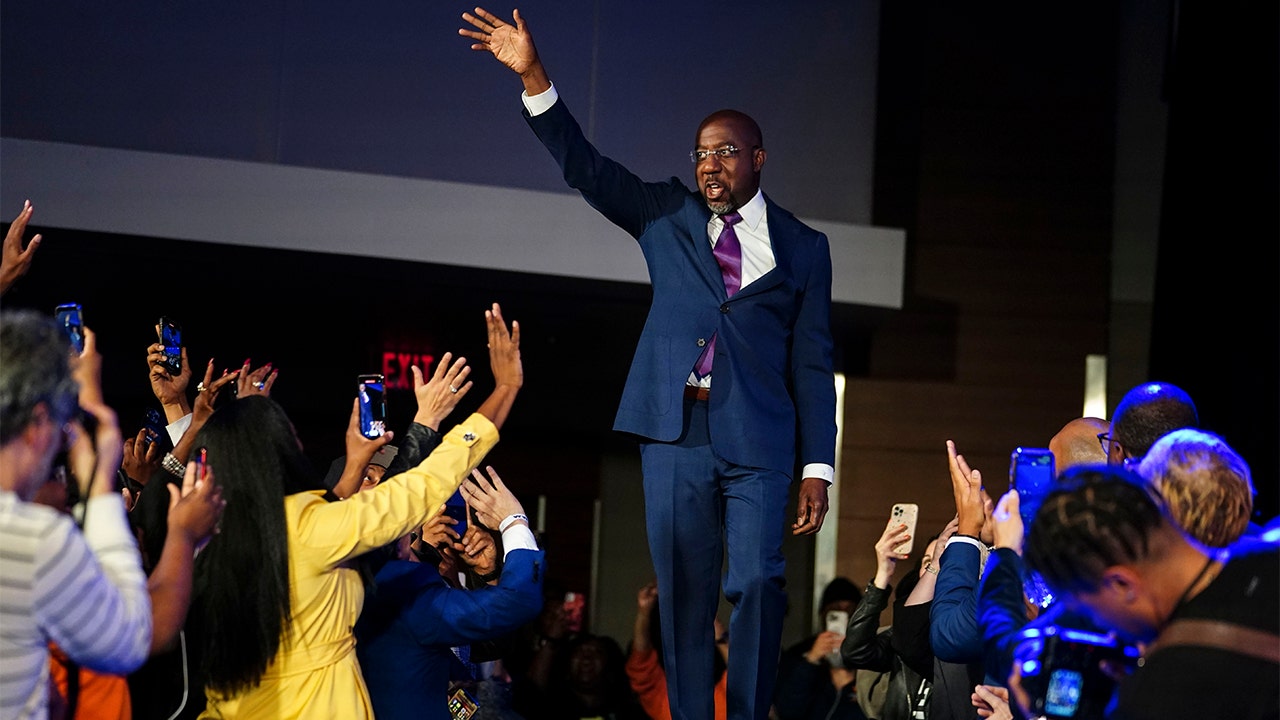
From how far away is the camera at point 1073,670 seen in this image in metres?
1.87

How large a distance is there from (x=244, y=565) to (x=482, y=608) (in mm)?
446

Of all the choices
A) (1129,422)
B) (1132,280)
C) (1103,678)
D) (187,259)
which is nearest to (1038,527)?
(1103,678)

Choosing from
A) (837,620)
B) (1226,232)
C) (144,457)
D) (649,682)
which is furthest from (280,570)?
(1226,232)

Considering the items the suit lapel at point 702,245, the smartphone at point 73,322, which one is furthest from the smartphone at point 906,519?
the smartphone at point 73,322

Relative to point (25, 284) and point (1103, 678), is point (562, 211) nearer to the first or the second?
point (25, 284)

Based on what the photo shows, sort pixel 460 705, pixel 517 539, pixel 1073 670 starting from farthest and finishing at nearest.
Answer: pixel 460 705 → pixel 517 539 → pixel 1073 670

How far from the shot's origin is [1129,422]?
9.20ft

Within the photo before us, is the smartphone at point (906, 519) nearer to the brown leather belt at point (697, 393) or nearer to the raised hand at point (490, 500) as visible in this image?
the brown leather belt at point (697, 393)

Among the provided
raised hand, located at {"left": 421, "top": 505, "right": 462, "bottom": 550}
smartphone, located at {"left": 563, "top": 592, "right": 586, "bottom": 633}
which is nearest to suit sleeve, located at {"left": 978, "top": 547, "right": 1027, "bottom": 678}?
raised hand, located at {"left": 421, "top": 505, "right": 462, "bottom": 550}

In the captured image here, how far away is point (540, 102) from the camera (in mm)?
3039

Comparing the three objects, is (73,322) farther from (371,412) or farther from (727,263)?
(727,263)

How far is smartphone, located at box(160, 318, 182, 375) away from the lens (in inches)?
135

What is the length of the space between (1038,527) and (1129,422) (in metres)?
1.11

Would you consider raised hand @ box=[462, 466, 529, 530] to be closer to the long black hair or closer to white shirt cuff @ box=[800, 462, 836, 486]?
the long black hair
